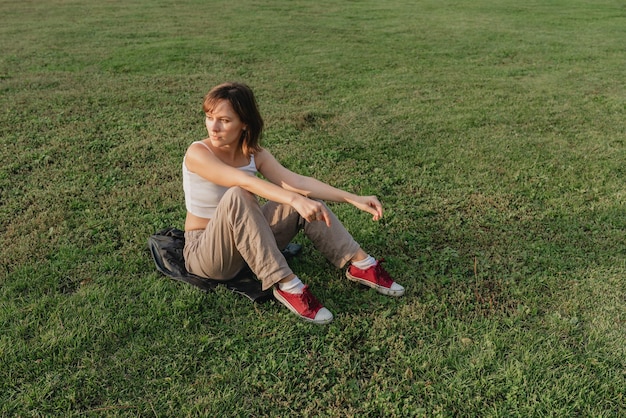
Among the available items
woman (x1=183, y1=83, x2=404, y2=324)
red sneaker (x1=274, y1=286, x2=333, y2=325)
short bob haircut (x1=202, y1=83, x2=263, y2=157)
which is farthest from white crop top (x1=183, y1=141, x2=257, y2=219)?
red sneaker (x1=274, y1=286, x2=333, y2=325)

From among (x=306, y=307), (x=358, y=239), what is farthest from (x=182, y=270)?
(x=358, y=239)

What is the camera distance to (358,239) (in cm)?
468

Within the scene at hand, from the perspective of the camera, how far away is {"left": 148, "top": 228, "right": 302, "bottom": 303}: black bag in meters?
3.80

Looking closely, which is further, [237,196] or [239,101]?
[239,101]

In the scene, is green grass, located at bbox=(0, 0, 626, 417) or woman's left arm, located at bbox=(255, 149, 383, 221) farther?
woman's left arm, located at bbox=(255, 149, 383, 221)

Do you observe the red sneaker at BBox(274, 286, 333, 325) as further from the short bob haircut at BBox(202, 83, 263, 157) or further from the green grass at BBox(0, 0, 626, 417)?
the short bob haircut at BBox(202, 83, 263, 157)

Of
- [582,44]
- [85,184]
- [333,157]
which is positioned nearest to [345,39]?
[582,44]

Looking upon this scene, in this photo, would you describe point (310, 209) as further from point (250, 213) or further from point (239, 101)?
point (239, 101)

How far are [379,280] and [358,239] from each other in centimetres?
83

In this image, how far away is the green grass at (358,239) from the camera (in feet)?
10.2

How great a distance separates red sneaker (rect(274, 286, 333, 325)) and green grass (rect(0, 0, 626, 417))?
79 millimetres

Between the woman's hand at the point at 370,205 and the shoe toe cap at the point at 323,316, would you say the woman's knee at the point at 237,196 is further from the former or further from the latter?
the shoe toe cap at the point at 323,316

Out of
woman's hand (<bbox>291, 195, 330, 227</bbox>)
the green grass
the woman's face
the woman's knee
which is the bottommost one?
the green grass

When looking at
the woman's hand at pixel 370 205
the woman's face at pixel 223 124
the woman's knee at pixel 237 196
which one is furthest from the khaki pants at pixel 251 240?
the woman's face at pixel 223 124
